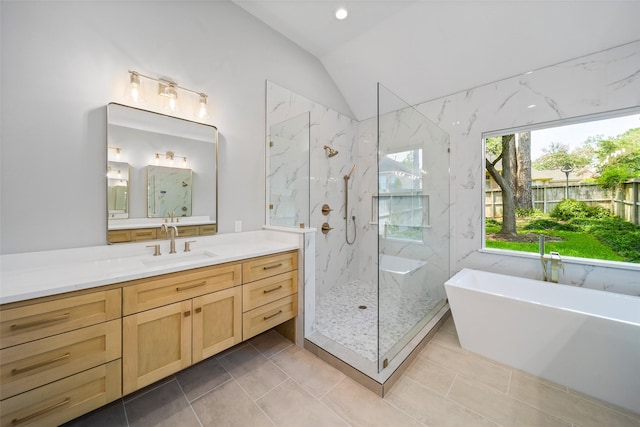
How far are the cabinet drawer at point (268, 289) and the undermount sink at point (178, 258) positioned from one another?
384 millimetres

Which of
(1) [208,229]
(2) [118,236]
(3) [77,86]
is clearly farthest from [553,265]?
(3) [77,86]

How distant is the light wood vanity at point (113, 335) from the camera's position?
1.01 meters

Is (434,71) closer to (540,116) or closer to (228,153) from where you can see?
(540,116)

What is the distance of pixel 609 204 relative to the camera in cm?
219

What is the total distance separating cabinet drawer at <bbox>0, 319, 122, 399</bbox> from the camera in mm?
984

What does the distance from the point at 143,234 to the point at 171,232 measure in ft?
0.60

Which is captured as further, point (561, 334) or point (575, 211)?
point (575, 211)

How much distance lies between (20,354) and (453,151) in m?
3.74

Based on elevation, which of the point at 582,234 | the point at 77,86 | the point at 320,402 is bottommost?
the point at 320,402

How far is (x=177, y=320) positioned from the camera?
4.73 feet

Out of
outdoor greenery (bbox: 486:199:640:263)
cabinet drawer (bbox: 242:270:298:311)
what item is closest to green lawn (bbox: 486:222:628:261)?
outdoor greenery (bbox: 486:199:640:263)

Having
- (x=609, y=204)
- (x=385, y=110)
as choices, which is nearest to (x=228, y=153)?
(x=385, y=110)

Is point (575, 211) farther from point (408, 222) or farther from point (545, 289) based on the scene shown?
point (408, 222)

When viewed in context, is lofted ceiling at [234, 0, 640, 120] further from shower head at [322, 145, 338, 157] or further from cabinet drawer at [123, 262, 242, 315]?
cabinet drawer at [123, 262, 242, 315]
